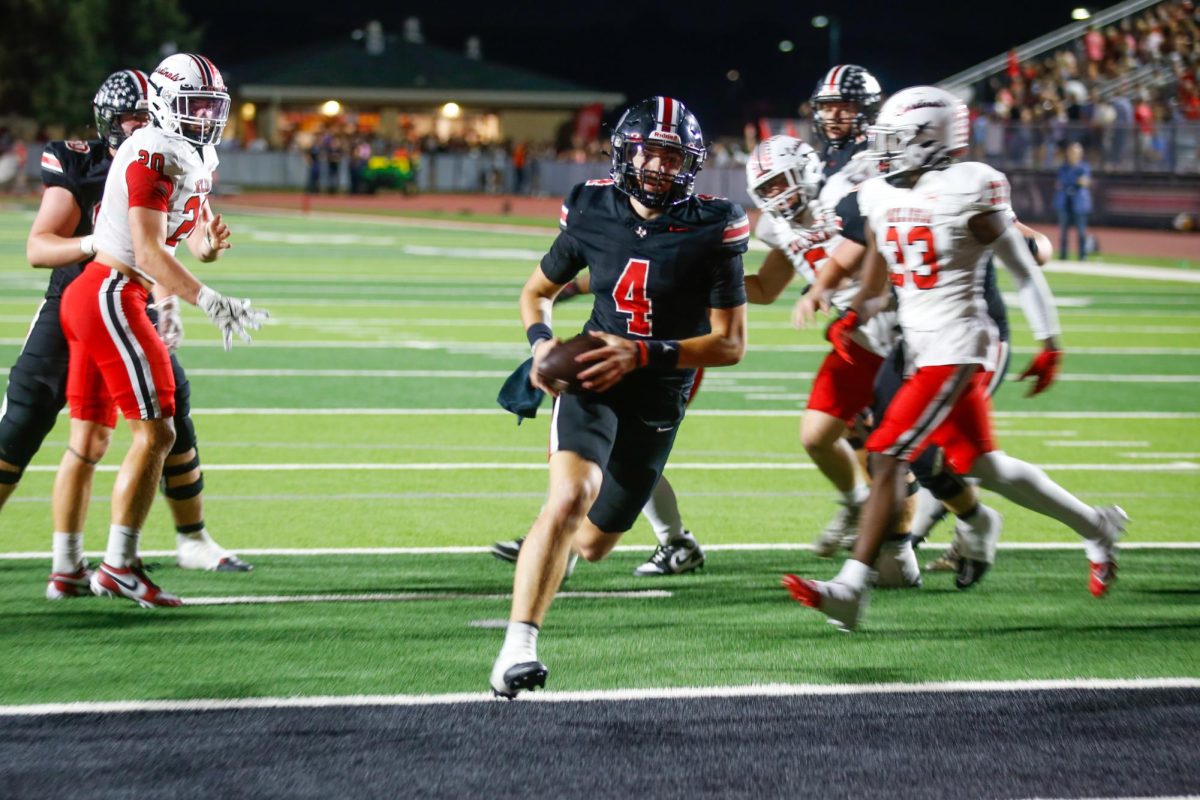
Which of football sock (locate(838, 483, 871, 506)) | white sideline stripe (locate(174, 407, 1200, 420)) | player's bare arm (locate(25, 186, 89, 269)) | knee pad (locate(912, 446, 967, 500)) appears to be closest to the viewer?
player's bare arm (locate(25, 186, 89, 269))

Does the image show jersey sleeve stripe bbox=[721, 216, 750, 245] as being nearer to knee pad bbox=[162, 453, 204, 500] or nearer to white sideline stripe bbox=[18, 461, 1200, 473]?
knee pad bbox=[162, 453, 204, 500]

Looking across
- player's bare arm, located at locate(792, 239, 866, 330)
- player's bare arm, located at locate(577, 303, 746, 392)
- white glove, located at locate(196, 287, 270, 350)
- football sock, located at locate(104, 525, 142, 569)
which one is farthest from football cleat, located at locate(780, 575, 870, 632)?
football sock, located at locate(104, 525, 142, 569)

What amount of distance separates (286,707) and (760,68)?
8901cm

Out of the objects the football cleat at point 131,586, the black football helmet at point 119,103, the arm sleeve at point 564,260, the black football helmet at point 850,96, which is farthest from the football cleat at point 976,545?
the black football helmet at point 119,103

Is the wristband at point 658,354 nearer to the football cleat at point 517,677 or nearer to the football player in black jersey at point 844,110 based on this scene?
the football cleat at point 517,677

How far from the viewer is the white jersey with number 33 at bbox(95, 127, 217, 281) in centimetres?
562

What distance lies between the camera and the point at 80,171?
5.98 m

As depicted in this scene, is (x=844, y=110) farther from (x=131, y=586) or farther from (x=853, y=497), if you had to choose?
(x=131, y=586)

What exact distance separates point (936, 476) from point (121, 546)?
296 centimetres

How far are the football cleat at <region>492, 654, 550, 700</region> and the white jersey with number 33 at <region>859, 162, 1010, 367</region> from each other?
189cm

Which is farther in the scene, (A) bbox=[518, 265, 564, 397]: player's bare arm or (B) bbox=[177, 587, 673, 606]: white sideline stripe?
(B) bbox=[177, 587, 673, 606]: white sideline stripe

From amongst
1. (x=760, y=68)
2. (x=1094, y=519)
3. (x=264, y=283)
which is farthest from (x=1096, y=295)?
(x=760, y=68)

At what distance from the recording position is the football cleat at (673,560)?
6543 millimetres

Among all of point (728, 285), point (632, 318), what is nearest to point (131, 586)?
point (632, 318)
